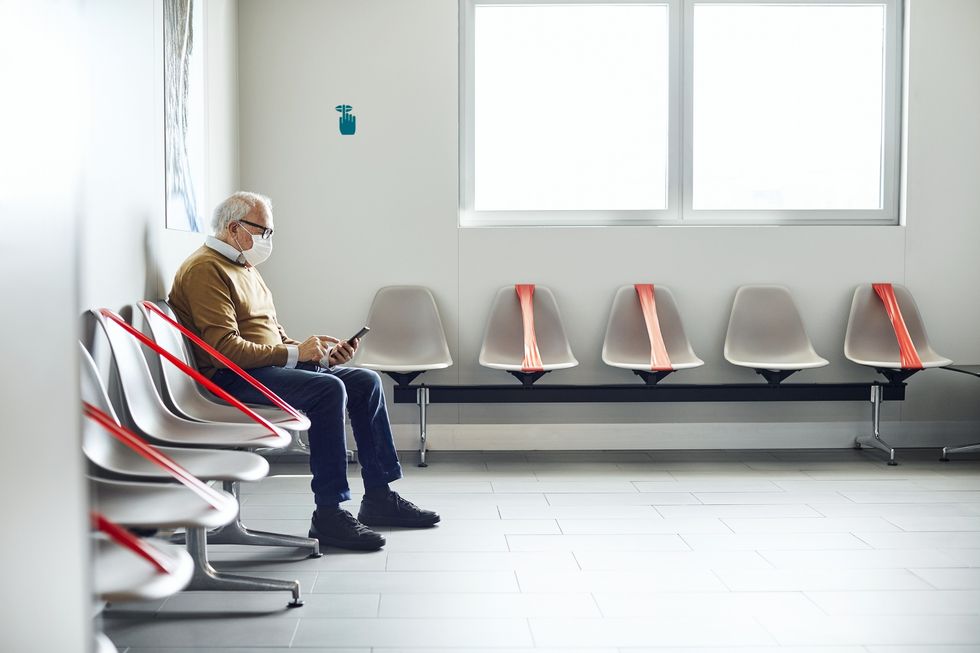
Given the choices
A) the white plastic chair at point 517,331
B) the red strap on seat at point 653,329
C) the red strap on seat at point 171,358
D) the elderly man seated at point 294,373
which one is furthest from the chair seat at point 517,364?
the red strap on seat at point 171,358

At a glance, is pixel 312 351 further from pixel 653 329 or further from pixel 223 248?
pixel 653 329

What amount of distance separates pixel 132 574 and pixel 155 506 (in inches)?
13.3

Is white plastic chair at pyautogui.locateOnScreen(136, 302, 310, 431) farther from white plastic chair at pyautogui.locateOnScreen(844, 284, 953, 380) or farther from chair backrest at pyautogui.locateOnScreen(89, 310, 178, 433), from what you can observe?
white plastic chair at pyautogui.locateOnScreen(844, 284, 953, 380)

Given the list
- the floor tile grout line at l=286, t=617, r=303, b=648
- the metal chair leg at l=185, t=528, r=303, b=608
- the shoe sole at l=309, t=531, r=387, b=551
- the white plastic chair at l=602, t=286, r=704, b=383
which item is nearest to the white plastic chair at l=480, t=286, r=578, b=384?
the white plastic chair at l=602, t=286, r=704, b=383

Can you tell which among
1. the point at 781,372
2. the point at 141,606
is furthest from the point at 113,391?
the point at 781,372

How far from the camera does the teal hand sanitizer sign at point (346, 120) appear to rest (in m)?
4.75

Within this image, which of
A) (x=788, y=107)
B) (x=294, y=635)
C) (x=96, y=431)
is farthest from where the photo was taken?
(x=788, y=107)

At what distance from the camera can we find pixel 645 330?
474 centimetres

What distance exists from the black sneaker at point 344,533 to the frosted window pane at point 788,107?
9.00 ft

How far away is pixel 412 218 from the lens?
15.7ft

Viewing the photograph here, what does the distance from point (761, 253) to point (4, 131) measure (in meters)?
4.53

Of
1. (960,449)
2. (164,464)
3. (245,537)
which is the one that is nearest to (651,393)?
(960,449)

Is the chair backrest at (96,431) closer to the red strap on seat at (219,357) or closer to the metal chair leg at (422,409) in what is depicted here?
the red strap on seat at (219,357)

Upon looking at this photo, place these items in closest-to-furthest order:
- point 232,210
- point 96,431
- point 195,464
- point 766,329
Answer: point 96,431, point 195,464, point 232,210, point 766,329
